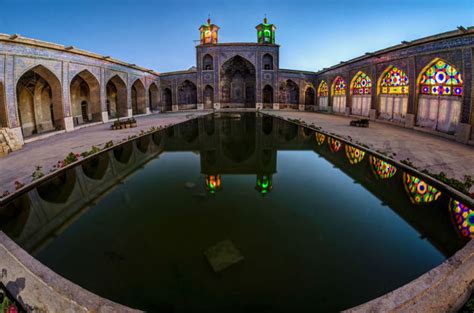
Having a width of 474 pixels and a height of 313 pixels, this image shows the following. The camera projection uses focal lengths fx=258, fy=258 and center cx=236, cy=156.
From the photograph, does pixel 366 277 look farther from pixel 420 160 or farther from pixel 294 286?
pixel 420 160

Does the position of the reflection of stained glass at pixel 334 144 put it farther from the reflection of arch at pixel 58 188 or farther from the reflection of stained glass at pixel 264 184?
the reflection of arch at pixel 58 188

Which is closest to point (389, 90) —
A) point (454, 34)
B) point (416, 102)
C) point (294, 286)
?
point (416, 102)

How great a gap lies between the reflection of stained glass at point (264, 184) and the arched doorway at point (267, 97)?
28.7 m

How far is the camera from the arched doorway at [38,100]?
15.7 metres

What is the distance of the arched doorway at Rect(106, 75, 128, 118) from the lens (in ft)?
80.6

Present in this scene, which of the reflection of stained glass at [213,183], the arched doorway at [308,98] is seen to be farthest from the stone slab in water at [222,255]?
the arched doorway at [308,98]

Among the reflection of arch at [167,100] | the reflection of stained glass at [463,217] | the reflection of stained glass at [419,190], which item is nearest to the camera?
the reflection of stained glass at [463,217]

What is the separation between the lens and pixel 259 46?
3328 centimetres

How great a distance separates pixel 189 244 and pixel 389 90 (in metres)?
→ 19.1

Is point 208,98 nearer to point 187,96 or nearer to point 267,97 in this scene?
point 187,96

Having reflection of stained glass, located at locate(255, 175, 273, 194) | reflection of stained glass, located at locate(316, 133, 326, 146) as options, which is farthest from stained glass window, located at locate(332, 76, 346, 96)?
reflection of stained glass, located at locate(255, 175, 273, 194)

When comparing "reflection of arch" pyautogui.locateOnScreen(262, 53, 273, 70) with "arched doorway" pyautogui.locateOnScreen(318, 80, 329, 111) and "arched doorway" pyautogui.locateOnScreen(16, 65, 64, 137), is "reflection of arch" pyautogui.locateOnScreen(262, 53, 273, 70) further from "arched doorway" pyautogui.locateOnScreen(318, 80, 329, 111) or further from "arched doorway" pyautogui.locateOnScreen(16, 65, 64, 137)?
"arched doorway" pyautogui.locateOnScreen(16, 65, 64, 137)

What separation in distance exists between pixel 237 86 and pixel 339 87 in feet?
47.8

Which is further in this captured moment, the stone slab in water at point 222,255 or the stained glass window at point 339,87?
the stained glass window at point 339,87
